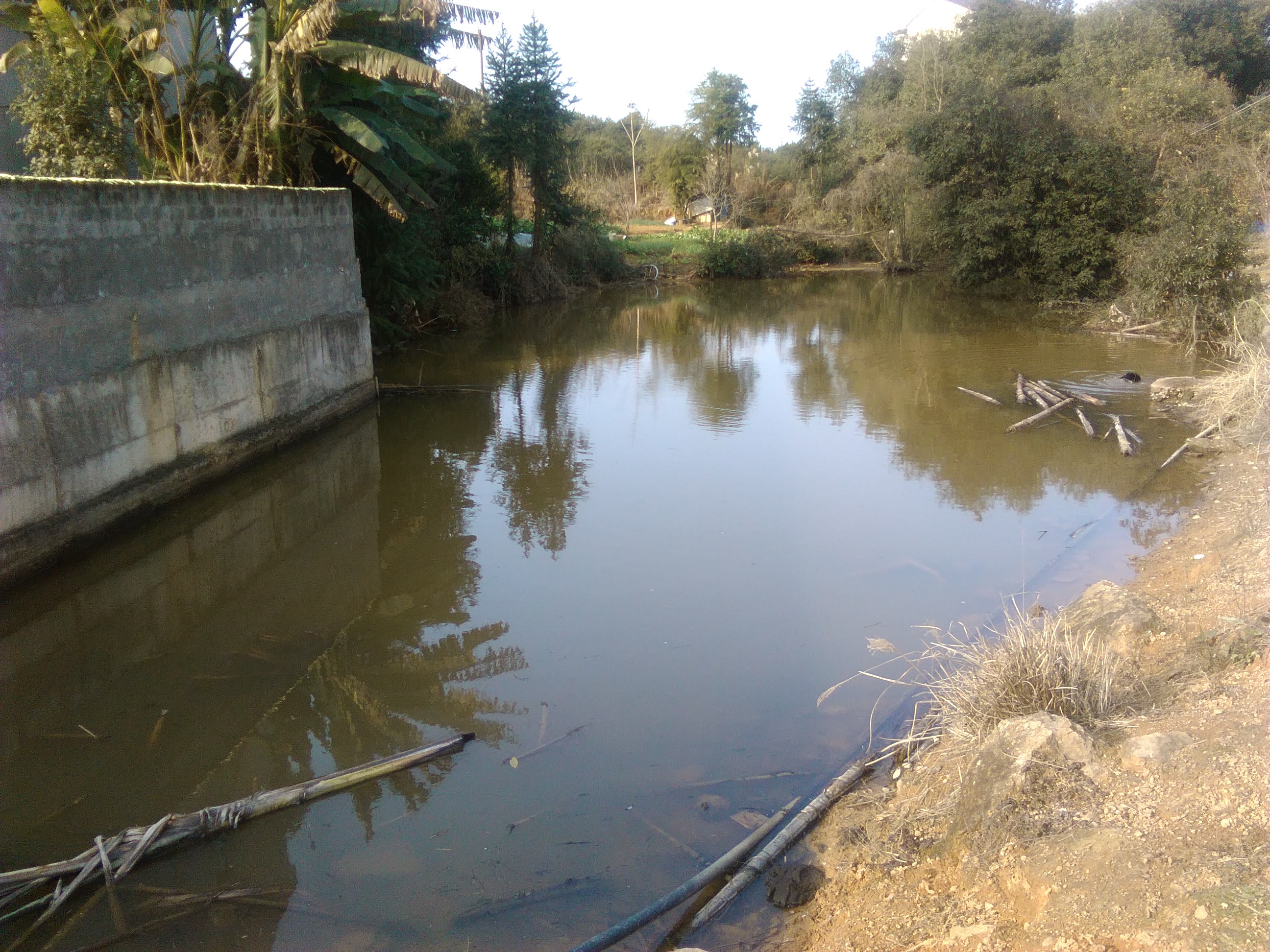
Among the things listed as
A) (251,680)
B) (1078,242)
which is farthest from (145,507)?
(1078,242)

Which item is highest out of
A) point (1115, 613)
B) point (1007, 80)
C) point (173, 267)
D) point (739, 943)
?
point (1007, 80)

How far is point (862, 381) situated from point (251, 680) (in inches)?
501

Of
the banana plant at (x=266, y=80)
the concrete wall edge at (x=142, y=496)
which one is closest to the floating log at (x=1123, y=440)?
the banana plant at (x=266, y=80)

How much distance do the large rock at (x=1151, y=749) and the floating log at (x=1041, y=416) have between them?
922 centimetres

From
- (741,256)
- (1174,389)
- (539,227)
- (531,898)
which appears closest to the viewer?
(531,898)

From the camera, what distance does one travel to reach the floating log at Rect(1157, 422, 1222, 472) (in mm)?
11023

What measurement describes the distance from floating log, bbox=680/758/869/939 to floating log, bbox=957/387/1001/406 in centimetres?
1049

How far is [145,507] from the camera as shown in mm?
9141

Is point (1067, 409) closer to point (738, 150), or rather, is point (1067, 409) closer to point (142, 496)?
point (142, 496)

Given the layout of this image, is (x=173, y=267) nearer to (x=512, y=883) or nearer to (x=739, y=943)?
(x=512, y=883)

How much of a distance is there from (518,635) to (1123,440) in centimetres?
857

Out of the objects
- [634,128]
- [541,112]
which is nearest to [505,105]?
→ [541,112]

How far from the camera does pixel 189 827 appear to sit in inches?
187

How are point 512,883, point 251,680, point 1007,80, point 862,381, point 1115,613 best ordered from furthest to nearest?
1. point 1007,80
2. point 862,381
3. point 251,680
4. point 1115,613
5. point 512,883
